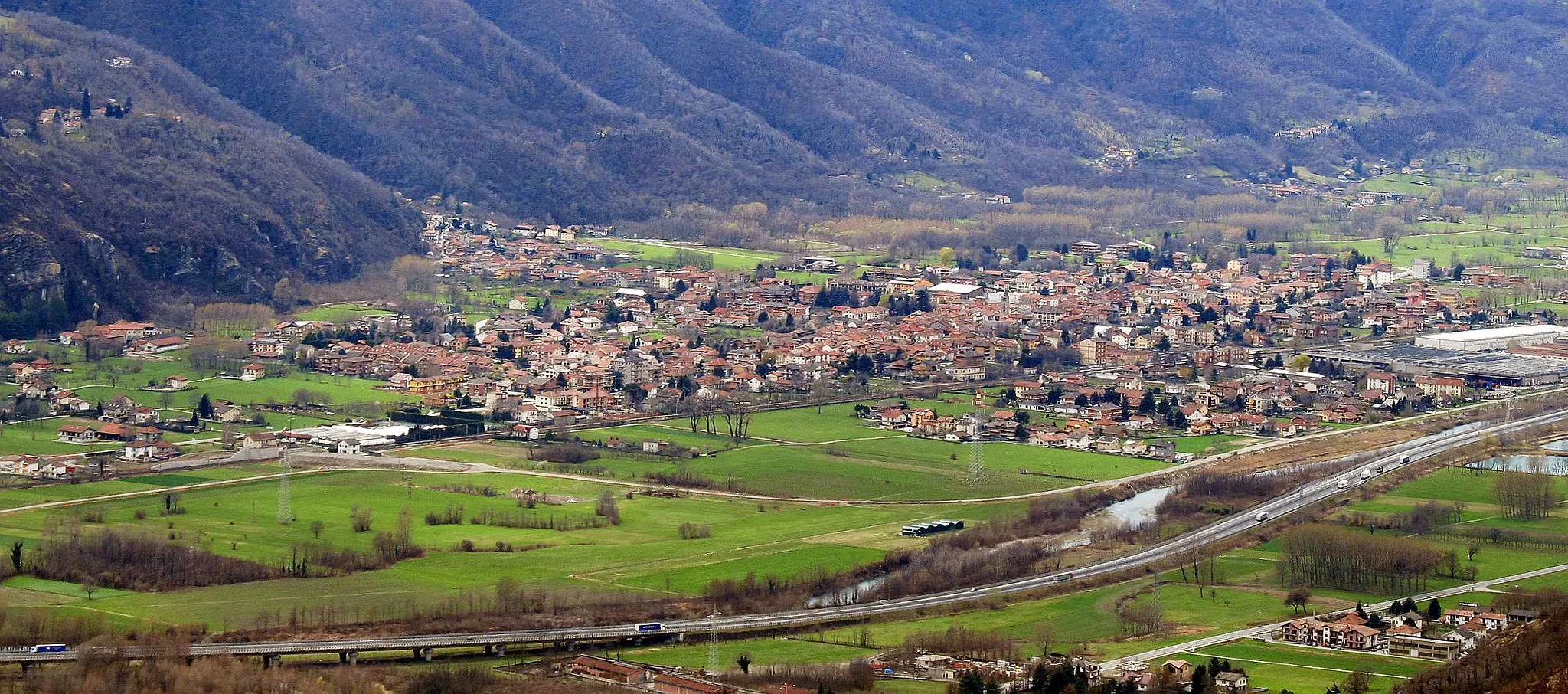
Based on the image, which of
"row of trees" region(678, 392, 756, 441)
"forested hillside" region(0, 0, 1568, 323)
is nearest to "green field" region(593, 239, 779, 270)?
"forested hillside" region(0, 0, 1568, 323)

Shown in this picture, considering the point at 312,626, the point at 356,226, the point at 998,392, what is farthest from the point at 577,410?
the point at 356,226

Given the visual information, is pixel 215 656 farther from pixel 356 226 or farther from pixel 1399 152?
pixel 1399 152

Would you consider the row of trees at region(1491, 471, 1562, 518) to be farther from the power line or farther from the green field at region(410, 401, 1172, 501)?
the power line

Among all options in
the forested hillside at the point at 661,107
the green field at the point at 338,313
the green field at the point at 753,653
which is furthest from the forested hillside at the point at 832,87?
the green field at the point at 753,653

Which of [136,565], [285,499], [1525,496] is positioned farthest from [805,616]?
[1525,496]

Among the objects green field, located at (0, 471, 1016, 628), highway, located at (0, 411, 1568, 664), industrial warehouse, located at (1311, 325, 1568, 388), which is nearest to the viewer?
highway, located at (0, 411, 1568, 664)

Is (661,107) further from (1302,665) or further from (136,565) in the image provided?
(1302,665)
